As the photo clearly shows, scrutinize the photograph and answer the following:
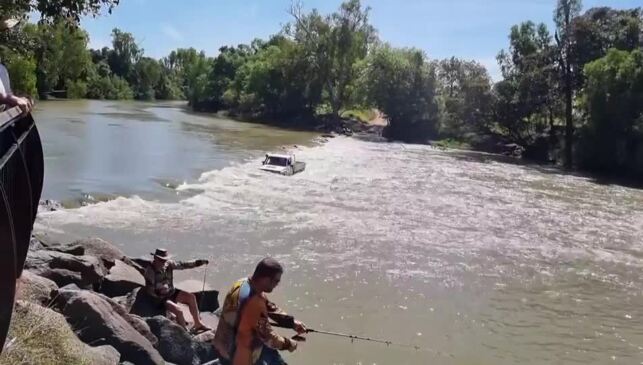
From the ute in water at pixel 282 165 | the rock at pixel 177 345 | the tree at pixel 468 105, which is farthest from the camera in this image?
the tree at pixel 468 105

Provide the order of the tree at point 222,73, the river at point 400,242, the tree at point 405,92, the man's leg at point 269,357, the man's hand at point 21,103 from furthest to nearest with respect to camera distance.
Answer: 1. the tree at point 222,73
2. the tree at point 405,92
3. the river at point 400,242
4. the man's leg at point 269,357
5. the man's hand at point 21,103

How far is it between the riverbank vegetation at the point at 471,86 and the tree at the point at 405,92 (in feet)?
0.35

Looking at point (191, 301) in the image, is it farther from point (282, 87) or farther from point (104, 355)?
point (282, 87)

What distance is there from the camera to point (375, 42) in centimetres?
8338

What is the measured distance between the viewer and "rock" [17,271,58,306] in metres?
7.38

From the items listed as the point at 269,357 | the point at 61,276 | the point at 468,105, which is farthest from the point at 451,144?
the point at 269,357

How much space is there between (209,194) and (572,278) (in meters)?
13.8

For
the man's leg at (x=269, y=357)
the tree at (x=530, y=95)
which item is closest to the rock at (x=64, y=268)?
the man's leg at (x=269, y=357)

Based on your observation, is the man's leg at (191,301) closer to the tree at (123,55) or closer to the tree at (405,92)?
the tree at (405,92)

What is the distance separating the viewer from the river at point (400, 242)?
12258 millimetres

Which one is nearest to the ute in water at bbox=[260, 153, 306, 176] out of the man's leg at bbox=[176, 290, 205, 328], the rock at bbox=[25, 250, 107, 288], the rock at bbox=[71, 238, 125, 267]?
the rock at bbox=[71, 238, 125, 267]

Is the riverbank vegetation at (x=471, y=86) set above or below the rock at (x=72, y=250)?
above

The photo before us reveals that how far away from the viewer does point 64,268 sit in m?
10.3

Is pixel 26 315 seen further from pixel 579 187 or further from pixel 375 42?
pixel 375 42
